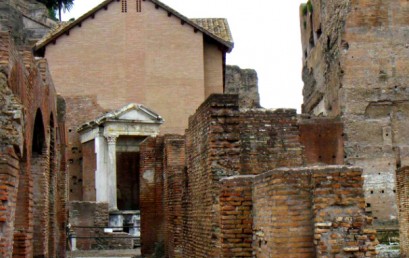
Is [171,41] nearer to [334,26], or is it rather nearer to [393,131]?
[334,26]

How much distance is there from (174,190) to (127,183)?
19.2m

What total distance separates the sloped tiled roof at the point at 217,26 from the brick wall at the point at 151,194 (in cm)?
1522

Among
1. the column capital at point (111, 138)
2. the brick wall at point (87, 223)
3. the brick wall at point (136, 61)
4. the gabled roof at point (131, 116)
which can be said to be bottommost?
the brick wall at point (87, 223)

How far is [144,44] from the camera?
111 feet

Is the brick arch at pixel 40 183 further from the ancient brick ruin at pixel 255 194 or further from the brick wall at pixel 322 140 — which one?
the brick wall at pixel 322 140

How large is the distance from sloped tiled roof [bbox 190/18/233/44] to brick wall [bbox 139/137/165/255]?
15.2m

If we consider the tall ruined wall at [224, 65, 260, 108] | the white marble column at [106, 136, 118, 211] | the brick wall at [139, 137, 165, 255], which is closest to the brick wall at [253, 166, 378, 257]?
the brick wall at [139, 137, 165, 255]

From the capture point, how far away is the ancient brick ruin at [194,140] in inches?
289

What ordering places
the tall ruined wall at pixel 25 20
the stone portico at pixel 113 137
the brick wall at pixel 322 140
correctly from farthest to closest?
the tall ruined wall at pixel 25 20 → the stone portico at pixel 113 137 → the brick wall at pixel 322 140

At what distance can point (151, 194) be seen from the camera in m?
19.2

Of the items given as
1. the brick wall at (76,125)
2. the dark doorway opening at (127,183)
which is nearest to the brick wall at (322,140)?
the dark doorway opening at (127,183)

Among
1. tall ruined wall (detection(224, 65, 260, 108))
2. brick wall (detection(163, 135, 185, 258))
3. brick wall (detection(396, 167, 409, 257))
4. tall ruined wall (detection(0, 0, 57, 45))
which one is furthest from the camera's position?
tall ruined wall (detection(224, 65, 260, 108))

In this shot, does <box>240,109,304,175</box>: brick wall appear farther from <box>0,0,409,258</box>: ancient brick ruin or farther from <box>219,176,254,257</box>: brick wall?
<box>219,176,254,257</box>: brick wall

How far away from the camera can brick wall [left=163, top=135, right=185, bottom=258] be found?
543 inches
